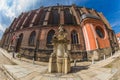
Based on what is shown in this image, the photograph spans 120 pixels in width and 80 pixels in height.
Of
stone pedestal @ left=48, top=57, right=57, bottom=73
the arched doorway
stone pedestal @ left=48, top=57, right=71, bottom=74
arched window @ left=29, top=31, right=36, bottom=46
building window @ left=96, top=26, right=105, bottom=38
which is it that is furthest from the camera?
the arched doorway

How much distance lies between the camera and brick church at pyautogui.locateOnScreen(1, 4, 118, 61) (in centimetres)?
2546

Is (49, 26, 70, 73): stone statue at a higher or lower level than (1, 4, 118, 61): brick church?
lower

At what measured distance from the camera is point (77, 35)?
2775 cm

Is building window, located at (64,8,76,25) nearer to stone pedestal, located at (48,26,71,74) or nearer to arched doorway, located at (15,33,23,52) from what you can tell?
arched doorway, located at (15,33,23,52)

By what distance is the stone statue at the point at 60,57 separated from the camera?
14352 mm

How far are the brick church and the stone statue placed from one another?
1083 cm

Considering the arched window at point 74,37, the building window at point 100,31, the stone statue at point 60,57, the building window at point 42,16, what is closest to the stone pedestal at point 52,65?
the stone statue at point 60,57

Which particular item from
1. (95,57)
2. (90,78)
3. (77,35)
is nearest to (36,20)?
(77,35)

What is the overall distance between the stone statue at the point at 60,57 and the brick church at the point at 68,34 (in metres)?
10.8

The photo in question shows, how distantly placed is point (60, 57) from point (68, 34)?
506 inches

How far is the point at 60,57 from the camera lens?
48.3 feet

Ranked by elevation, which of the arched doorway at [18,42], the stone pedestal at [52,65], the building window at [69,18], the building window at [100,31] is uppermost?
the building window at [69,18]

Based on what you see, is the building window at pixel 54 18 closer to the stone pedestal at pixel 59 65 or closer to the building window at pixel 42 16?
the building window at pixel 42 16

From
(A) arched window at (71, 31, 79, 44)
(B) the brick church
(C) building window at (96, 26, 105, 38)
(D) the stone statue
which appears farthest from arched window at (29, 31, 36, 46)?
(D) the stone statue
